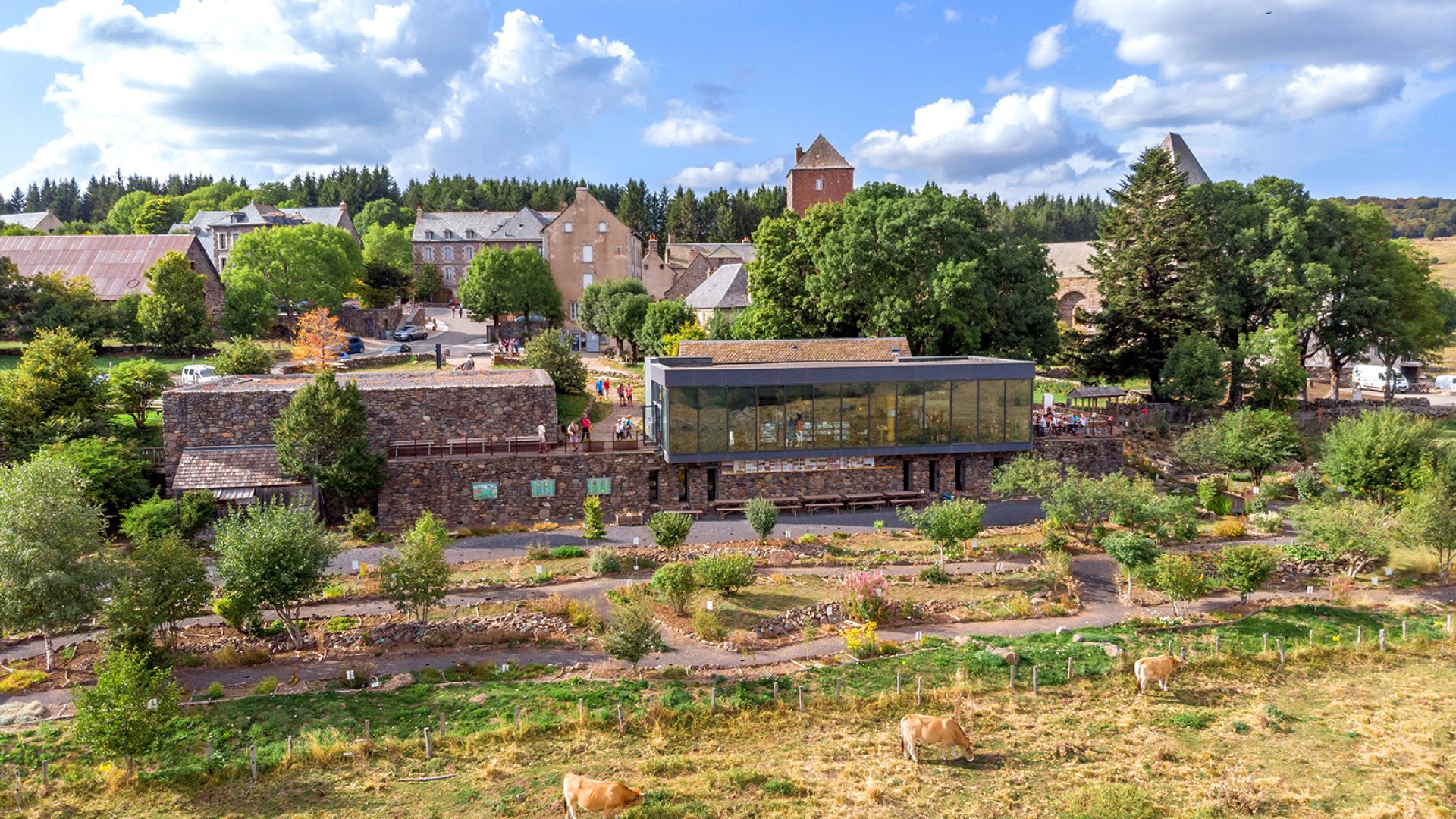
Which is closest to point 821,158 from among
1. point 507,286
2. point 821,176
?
point 821,176

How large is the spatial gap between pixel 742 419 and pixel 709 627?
12023 millimetres

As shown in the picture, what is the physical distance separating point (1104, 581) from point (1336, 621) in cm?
551

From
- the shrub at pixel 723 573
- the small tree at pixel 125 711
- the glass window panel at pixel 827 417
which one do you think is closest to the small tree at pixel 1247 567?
the shrub at pixel 723 573

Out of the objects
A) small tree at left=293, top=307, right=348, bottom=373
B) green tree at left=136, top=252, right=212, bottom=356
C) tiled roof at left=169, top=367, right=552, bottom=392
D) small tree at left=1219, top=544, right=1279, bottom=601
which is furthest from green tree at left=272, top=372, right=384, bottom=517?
small tree at left=1219, top=544, right=1279, bottom=601

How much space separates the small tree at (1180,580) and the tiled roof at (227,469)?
87.1ft

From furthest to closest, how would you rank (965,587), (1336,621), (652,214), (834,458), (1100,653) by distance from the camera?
(652,214) < (834,458) < (965,587) < (1336,621) < (1100,653)

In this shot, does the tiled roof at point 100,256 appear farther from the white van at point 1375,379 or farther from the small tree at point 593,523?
the white van at point 1375,379

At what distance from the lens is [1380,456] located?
1156 inches

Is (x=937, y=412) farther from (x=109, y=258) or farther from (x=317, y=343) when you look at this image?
(x=109, y=258)

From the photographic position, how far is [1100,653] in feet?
66.0

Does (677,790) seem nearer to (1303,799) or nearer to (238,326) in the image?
(1303,799)

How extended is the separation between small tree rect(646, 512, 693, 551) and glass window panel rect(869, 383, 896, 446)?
30.2 ft

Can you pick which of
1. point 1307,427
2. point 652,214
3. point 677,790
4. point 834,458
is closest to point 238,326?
point 834,458

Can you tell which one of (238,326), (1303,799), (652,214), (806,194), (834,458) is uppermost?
(652,214)
